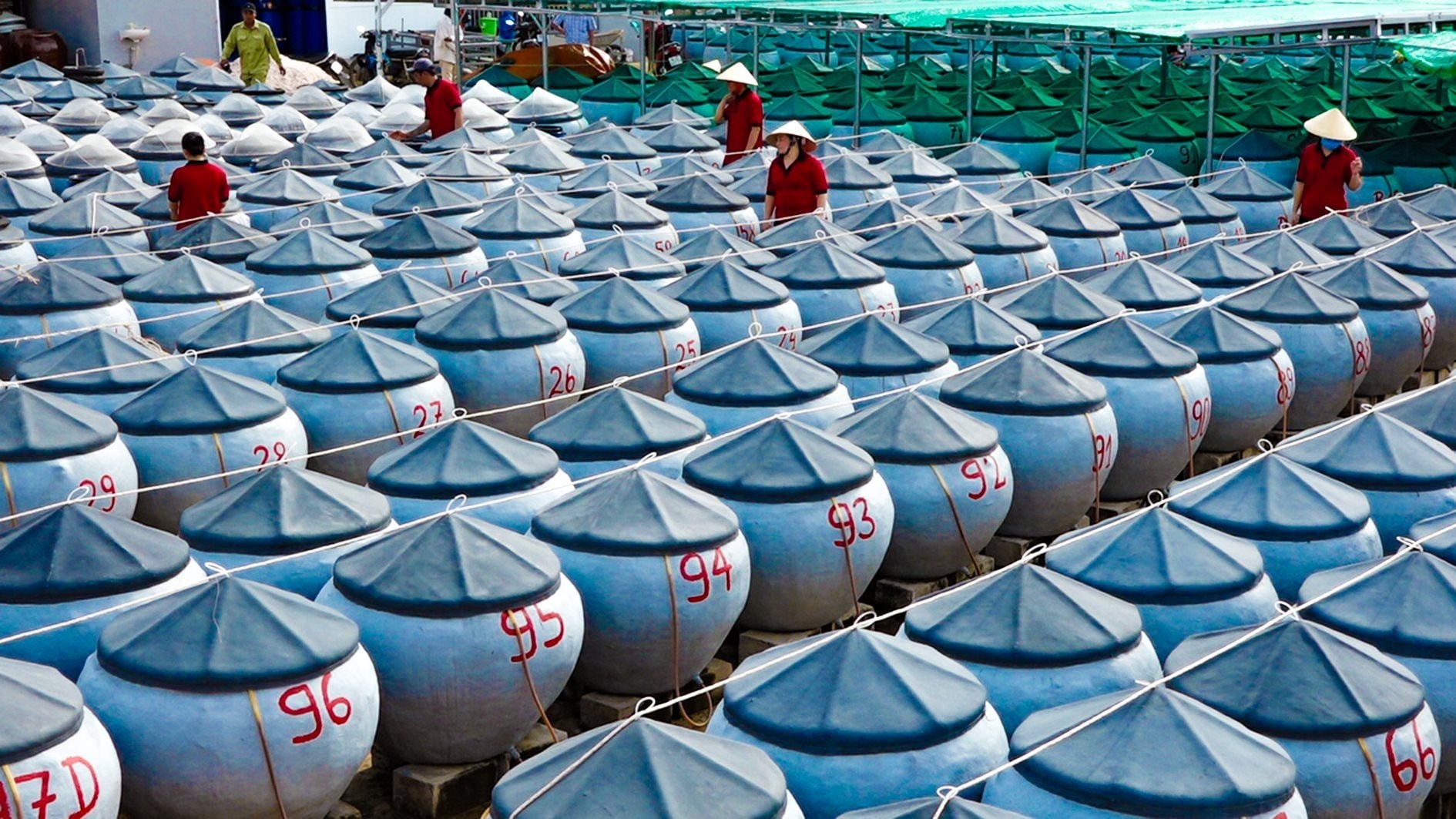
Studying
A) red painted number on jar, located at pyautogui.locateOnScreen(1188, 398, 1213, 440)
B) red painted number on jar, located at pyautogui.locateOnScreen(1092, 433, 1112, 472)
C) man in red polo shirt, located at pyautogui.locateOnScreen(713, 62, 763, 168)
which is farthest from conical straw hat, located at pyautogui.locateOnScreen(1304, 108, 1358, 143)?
red painted number on jar, located at pyautogui.locateOnScreen(1092, 433, 1112, 472)

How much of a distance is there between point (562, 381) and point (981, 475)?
2.93 metres

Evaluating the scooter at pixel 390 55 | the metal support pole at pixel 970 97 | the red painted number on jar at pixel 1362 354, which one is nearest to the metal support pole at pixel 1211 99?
the metal support pole at pixel 970 97

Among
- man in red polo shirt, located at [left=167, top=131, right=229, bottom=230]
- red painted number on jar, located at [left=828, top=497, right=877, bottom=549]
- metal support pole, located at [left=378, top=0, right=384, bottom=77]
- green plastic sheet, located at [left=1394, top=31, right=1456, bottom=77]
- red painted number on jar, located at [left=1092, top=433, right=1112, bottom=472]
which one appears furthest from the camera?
metal support pole, located at [left=378, top=0, right=384, bottom=77]

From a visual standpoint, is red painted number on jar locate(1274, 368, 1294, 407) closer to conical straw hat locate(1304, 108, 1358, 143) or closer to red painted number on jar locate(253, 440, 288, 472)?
conical straw hat locate(1304, 108, 1358, 143)

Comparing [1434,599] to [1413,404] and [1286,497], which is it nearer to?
[1286,497]

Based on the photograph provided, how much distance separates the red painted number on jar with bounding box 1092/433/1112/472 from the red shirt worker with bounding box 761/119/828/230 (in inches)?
177

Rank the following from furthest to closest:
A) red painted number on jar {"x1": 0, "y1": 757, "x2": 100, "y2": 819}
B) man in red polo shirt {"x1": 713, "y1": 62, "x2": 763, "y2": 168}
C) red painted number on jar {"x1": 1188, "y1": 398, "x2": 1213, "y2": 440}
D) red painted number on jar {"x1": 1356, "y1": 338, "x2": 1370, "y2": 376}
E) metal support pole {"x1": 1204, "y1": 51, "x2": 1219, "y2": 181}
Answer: man in red polo shirt {"x1": 713, "y1": 62, "x2": 763, "y2": 168} → metal support pole {"x1": 1204, "y1": 51, "x2": 1219, "y2": 181} → red painted number on jar {"x1": 1356, "y1": 338, "x2": 1370, "y2": 376} → red painted number on jar {"x1": 1188, "y1": 398, "x2": 1213, "y2": 440} → red painted number on jar {"x1": 0, "y1": 757, "x2": 100, "y2": 819}

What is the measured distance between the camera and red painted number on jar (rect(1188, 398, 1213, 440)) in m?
9.92

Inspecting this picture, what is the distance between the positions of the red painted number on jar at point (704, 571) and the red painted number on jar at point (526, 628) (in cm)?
65

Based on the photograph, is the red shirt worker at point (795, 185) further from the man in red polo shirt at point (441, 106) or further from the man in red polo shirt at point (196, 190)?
the man in red polo shirt at point (441, 106)

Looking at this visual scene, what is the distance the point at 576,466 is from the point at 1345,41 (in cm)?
1104

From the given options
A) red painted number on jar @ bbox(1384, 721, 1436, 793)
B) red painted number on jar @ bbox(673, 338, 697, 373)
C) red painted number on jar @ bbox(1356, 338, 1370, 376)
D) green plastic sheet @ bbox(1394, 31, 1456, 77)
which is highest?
green plastic sheet @ bbox(1394, 31, 1456, 77)

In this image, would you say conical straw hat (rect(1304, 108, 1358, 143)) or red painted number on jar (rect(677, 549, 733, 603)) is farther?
conical straw hat (rect(1304, 108, 1358, 143))

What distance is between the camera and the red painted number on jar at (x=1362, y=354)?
11.2 metres
